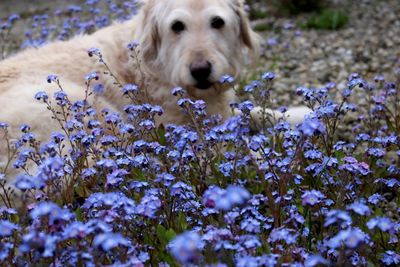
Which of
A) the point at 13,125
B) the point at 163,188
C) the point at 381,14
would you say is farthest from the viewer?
the point at 381,14

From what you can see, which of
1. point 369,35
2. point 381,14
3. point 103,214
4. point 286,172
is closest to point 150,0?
point 286,172

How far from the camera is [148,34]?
5102 mm

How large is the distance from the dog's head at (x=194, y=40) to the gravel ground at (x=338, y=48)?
1.44 metres

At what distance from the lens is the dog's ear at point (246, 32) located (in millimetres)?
5164

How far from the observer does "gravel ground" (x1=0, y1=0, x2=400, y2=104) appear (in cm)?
672

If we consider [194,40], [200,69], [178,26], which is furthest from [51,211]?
[178,26]

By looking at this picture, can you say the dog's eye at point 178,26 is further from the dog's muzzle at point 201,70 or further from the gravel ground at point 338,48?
the gravel ground at point 338,48

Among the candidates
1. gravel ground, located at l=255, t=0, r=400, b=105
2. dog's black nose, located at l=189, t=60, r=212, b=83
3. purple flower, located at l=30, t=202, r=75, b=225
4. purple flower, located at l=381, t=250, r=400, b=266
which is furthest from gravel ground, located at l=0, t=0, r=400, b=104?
purple flower, located at l=30, t=202, r=75, b=225

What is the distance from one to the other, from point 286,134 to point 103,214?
130 centimetres

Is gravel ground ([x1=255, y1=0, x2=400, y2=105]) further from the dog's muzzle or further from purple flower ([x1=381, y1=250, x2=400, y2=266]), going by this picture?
purple flower ([x1=381, y1=250, x2=400, y2=266])

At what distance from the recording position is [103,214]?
2.35 metres

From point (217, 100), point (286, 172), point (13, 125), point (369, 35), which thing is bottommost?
point (286, 172)

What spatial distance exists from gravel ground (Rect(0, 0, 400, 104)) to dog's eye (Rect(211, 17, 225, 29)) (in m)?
1.70

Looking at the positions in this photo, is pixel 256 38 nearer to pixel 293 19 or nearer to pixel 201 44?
pixel 201 44
